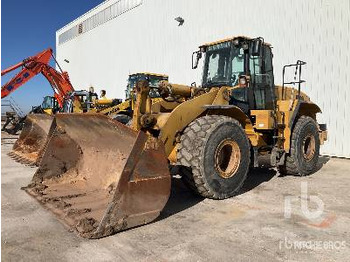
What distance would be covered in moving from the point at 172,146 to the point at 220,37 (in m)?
9.67

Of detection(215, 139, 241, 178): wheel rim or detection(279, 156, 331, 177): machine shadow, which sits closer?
detection(215, 139, 241, 178): wheel rim

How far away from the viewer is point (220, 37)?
1353cm

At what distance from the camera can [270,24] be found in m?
11.8

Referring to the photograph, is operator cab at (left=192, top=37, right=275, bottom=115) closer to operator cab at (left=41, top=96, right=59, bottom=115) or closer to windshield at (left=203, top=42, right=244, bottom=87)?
windshield at (left=203, top=42, right=244, bottom=87)

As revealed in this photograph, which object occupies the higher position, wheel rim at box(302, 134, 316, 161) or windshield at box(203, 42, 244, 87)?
windshield at box(203, 42, 244, 87)

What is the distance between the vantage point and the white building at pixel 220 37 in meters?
10.3

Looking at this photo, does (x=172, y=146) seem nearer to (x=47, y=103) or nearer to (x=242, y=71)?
(x=242, y=71)

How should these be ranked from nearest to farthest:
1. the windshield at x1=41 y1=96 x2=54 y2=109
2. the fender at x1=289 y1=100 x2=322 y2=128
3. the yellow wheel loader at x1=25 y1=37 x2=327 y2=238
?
1. the yellow wheel loader at x1=25 y1=37 x2=327 y2=238
2. the fender at x1=289 y1=100 x2=322 y2=128
3. the windshield at x1=41 y1=96 x2=54 y2=109

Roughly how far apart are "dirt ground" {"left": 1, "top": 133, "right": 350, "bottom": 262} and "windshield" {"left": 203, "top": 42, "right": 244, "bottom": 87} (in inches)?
82.5

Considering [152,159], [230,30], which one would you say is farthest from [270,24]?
[152,159]

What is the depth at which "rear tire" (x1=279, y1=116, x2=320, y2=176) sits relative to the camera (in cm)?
696

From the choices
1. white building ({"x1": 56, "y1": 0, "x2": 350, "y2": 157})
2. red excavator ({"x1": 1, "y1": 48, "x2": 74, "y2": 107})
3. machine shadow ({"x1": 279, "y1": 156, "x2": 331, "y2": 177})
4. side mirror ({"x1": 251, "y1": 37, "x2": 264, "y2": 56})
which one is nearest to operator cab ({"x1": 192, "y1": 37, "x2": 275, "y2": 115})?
side mirror ({"x1": 251, "y1": 37, "x2": 264, "y2": 56})

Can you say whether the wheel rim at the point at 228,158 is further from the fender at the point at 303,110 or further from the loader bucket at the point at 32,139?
the loader bucket at the point at 32,139

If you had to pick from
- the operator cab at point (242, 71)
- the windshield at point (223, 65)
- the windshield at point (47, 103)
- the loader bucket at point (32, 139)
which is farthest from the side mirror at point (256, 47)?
the windshield at point (47, 103)
